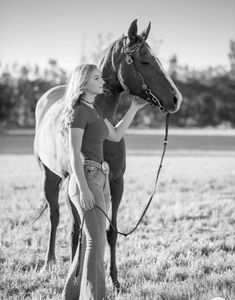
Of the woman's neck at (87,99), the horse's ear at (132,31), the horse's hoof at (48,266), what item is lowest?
the horse's hoof at (48,266)

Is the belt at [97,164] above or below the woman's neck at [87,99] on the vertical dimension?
below

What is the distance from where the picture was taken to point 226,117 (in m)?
→ 50.4

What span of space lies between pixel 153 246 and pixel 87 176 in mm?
2263

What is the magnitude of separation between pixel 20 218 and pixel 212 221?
292 cm

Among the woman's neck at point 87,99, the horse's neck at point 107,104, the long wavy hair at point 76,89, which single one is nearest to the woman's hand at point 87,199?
the long wavy hair at point 76,89

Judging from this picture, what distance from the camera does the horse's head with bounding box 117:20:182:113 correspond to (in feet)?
11.7

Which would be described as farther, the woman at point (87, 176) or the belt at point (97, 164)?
the belt at point (97, 164)

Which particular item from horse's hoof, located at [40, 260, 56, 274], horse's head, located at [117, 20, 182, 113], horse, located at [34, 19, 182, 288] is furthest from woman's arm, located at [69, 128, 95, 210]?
horse's hoof, located at [40, 260, 56, 274]

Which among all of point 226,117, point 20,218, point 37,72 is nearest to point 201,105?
point 226,117

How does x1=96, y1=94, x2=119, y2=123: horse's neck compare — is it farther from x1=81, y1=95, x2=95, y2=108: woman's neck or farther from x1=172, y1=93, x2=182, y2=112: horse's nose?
x1=81, y1=95, x2=95, y2=108: woman's neck

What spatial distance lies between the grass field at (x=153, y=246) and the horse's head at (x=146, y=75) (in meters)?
1.62

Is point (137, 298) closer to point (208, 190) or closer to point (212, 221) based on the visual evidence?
point (212, 221)

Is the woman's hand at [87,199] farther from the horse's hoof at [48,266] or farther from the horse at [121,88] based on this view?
the horse's hoof at [48,266]

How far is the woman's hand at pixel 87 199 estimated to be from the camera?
2943mm
